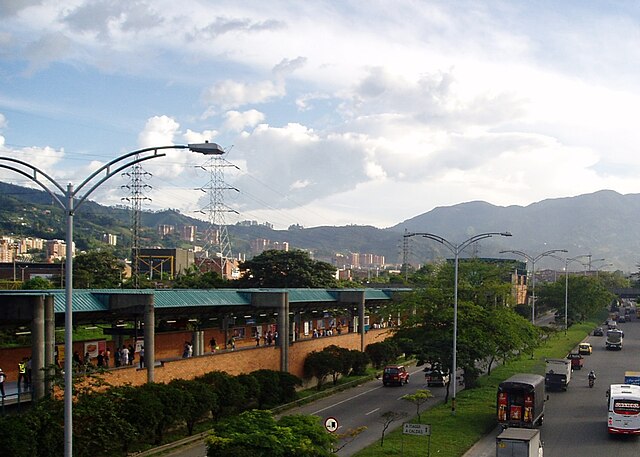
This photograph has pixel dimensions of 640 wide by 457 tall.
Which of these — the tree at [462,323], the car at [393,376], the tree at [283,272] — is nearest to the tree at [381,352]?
the car at [393,376]

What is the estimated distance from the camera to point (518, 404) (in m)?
35.1

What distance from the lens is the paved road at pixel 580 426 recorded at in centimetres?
3203

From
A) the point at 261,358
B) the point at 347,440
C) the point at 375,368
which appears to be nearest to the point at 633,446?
the point at 347,440

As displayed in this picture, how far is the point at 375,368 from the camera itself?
2426 inches

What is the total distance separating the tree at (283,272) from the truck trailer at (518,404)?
65767 mm

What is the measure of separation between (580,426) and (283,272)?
6757 centimetres

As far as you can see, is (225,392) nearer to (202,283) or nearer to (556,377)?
(556,377)

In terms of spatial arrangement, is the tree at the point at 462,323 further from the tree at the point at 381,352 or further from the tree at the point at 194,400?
the tree at the point at 194,400

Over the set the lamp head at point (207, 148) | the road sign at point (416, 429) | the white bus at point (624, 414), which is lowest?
the white bus at point (624, 414)

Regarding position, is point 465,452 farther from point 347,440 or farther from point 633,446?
point 633,446

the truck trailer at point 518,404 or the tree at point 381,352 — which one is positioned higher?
the truck trailer at point 518,404

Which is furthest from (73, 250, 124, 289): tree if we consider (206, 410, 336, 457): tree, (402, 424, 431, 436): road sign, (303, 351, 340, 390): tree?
(206, 410, 336, 457): tree

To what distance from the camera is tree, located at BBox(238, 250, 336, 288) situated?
333 ft

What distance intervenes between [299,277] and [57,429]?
77463 mm
